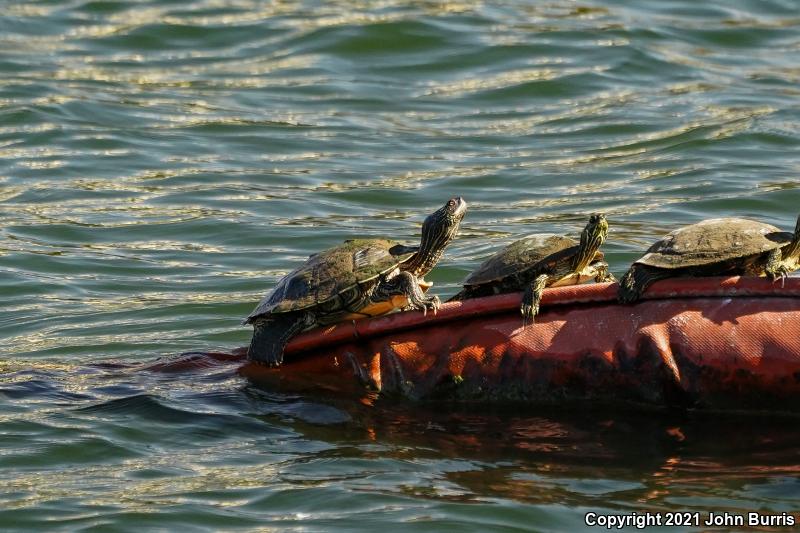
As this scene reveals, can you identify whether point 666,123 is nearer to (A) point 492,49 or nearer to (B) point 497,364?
(A) point 492,49

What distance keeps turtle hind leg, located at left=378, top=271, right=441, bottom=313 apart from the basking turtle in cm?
27

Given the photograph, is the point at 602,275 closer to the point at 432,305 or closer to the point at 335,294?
the point at 432,305

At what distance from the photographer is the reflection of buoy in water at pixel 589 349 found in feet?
18.5

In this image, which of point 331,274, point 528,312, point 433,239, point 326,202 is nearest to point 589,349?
point 528,312

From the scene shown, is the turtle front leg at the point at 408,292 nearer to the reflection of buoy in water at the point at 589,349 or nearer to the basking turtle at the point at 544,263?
the reflection of buoy in water at the point at 589,349

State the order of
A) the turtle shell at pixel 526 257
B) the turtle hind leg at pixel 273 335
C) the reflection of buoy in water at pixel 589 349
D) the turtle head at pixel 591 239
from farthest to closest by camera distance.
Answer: the turtle hind leg at pixel 273 335 < the turtle shell at pixel 526 257 < the turtle head at pixel 591 239 < the reflection of buoy in water at pixel 589 349

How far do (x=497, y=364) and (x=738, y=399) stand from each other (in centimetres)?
97

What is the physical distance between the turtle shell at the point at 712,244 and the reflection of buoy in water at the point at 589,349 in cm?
9

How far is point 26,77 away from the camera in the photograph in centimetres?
1361

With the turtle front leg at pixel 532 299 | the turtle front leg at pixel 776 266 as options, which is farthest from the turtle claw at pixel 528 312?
the turtle front leg at pixel 776 266

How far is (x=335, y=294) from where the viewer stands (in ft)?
20.2

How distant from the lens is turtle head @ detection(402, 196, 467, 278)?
648cm

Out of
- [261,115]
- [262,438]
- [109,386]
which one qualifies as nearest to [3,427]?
[109,386]

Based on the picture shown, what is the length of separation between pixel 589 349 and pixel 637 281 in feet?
1.09
